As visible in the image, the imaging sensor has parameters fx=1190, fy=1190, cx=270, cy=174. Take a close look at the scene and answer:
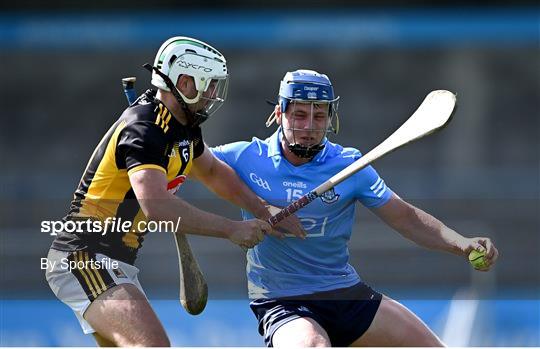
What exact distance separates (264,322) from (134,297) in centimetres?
63

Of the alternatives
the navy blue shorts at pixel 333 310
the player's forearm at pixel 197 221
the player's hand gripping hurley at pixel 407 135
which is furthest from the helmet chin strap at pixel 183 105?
the navy blue shorts at pixel 333 310

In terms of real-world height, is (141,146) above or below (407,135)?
below

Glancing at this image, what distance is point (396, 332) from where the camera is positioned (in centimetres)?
497

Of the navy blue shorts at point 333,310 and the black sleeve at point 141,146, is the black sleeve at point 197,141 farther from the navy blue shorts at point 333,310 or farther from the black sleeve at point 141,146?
the navy blue shorts at point 333,310

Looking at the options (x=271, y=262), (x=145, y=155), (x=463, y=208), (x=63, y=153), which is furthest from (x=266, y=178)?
(x=63, y=153)

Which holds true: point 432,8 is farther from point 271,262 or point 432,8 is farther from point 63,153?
point 271,262

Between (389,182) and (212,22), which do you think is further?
(212,22)

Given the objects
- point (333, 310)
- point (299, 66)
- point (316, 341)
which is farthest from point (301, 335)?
point (299, 66)

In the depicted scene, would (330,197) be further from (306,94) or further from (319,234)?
(306,94)

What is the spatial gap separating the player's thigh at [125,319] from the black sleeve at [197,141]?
0.67m

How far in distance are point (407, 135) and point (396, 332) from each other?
837 millimetres

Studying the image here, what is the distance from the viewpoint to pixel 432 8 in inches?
613

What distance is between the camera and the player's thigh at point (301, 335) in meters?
4.66

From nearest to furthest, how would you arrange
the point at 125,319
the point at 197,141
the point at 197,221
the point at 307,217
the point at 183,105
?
1. the point at 125,319
2. the point at 197,221
3. the point at 183,105
4. the point at 197,141
5. the point at 307,217
